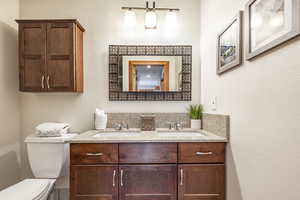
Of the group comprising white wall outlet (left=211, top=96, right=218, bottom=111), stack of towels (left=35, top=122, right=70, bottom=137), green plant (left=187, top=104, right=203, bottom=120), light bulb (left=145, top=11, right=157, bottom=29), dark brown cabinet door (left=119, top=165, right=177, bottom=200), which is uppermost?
light bulb (left=145, top=11, right=157, bottom=29)

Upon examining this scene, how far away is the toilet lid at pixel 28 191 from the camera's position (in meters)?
1.35

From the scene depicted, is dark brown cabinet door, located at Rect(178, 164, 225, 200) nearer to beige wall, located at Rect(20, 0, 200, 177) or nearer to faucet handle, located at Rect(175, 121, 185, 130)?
faucet handle, located at Rect(175, 121, 185, 130)

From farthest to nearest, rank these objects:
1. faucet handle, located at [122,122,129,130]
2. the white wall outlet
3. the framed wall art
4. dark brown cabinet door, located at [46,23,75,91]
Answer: faucet handle, located at [122,122,129,130]
dark brown cabinet door, located at [46,23,75,91]
the white wall outlet
the framed wall art

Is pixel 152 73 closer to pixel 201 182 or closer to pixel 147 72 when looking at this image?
pixel 147 72

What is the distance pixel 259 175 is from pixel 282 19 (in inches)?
33.0

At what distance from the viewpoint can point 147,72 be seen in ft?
7.11

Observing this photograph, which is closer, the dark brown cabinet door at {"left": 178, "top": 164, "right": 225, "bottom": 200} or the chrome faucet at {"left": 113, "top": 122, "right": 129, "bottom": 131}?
the dark brown cabinet door at {"left": 178, "top": 164, "right": 225, "bottom": 200}

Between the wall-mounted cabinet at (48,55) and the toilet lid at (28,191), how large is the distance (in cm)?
86

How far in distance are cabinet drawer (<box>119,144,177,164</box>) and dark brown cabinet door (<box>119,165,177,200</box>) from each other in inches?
2.2

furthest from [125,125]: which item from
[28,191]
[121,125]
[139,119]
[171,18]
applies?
[171,18]

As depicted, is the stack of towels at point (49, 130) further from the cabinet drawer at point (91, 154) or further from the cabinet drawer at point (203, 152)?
the cabinet drawer at point (203, 152)

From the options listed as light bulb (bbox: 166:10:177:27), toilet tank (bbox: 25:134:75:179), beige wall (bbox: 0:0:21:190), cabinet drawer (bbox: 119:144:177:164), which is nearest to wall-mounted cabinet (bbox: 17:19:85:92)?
beige wall (bbox: 0:0:21:190)

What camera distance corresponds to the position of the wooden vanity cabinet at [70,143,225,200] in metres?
1.58

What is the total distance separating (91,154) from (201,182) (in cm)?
94
